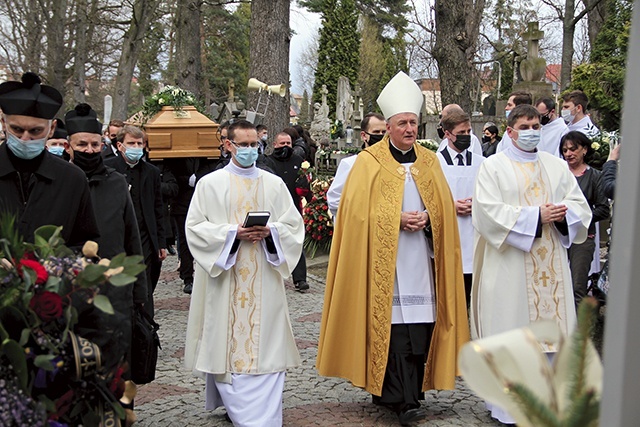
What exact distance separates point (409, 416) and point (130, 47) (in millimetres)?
20650

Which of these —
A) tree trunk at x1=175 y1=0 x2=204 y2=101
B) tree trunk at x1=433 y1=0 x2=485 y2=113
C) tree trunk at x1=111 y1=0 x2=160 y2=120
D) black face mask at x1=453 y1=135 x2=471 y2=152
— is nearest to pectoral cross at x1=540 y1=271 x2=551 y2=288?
black face mask at x1=453 y1=135 x2=471 y2=152

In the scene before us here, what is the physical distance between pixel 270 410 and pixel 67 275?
3080 millimetres

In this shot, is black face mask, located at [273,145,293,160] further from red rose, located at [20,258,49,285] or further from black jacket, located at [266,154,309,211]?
red rose, located at [20,258,49,285]

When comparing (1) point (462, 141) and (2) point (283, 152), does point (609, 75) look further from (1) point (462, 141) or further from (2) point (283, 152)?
(1) point (462, 141)

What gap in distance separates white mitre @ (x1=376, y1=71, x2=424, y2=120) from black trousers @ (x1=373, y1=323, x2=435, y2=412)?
1522 millimetres

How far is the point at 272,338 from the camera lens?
19.8 ft

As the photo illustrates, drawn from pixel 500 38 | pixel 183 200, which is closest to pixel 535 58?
pixel 183 200

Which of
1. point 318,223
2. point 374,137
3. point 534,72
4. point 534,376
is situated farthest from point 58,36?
point 534,376

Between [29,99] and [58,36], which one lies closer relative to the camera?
[29,99]

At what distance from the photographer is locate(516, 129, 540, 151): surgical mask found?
624 cm

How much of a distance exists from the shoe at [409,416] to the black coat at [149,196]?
2911 mm

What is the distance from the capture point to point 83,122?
5.60 m

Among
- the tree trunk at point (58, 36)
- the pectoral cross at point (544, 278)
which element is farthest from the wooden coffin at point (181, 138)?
the tree trunk at point (58, 36)

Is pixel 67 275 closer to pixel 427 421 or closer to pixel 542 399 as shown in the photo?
pixel 542 399
